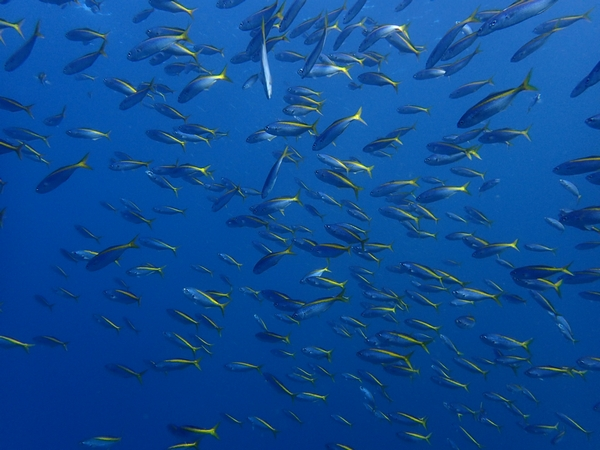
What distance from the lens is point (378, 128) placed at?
36469 millimetres

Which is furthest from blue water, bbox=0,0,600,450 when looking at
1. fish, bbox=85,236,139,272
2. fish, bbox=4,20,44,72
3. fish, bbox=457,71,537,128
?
fish, bbox=457,71,537,128

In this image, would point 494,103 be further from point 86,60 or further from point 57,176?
point 86,60

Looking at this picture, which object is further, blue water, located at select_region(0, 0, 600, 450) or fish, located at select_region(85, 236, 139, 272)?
blue water, located at select_region(0, 0, 600, 450)

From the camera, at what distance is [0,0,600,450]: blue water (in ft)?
64.9

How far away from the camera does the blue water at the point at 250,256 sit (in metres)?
19.8

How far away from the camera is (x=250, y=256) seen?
34.1m

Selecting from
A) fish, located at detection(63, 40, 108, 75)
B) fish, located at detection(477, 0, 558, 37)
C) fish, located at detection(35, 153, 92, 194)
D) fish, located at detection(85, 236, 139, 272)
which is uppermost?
fish, located at detection(477, 0, 558, 37)

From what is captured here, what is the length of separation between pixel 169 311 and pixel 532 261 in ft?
125

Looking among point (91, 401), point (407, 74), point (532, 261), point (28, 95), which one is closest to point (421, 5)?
point (407, 74)

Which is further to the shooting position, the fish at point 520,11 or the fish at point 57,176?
the fish at point 57,176

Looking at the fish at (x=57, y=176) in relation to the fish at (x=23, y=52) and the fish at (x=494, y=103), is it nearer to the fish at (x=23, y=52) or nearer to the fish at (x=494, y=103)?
the fish at (x=23, y=52)

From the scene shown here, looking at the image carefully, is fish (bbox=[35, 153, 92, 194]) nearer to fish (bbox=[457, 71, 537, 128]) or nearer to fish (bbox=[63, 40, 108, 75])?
fish (bbox=[63, 40, 108, 75])

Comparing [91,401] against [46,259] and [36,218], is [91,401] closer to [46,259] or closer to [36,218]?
[46,259]

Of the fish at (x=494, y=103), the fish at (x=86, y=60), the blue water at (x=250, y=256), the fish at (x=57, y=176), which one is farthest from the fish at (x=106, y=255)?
the blue water at (x=250, y=256)
